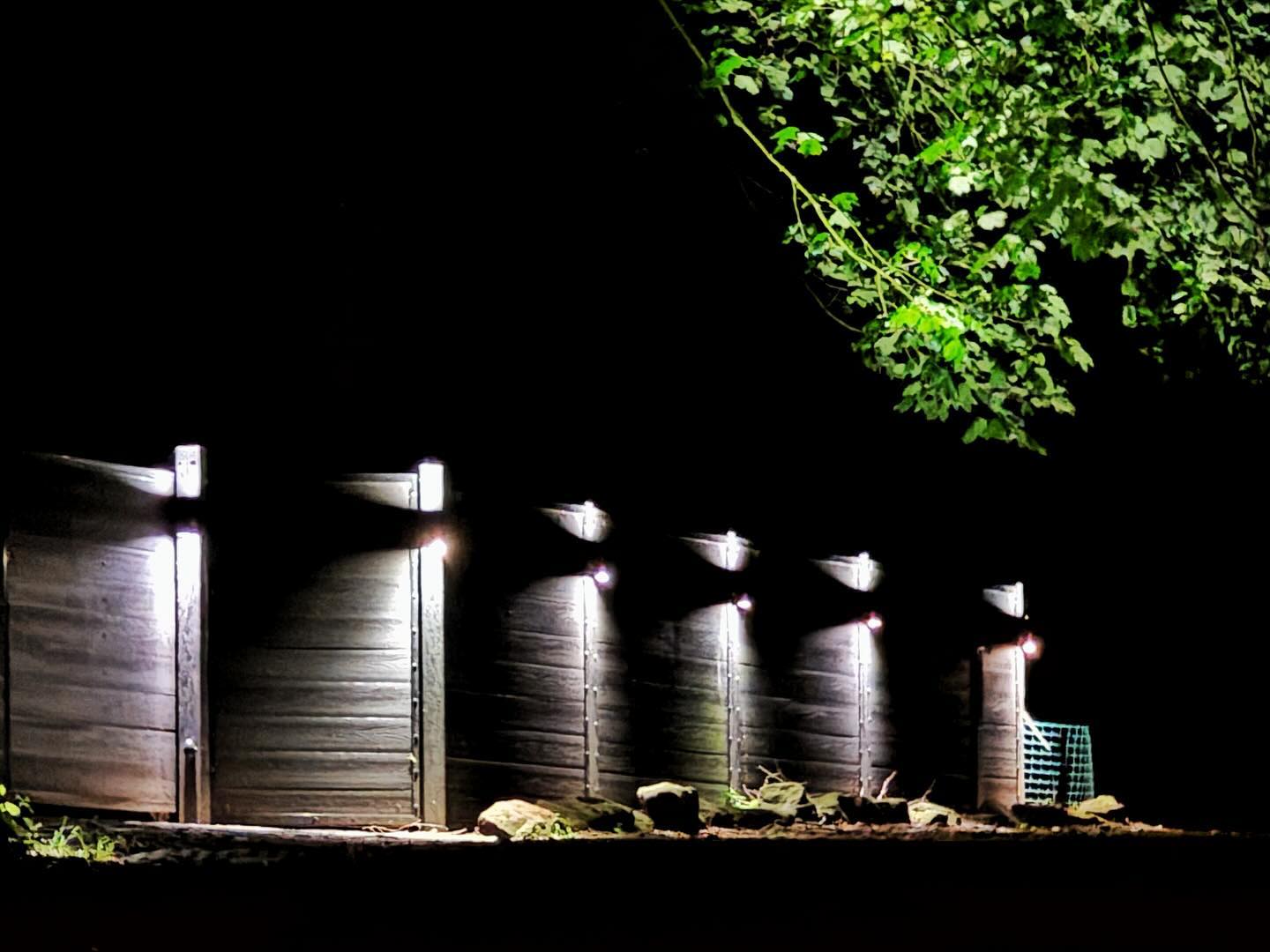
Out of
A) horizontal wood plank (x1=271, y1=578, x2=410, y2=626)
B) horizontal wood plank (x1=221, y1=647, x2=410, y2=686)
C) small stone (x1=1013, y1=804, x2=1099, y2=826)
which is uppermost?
horizontal wood plank (x1=271, y1=578, x2=410, y2=626)

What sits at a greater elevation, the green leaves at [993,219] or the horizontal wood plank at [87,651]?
the green leaves at [993,219]

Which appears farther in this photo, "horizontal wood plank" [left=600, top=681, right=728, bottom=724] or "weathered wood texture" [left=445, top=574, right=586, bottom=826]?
"horizontal wood plank" [left=600, top=681, right=728, bottom=724]

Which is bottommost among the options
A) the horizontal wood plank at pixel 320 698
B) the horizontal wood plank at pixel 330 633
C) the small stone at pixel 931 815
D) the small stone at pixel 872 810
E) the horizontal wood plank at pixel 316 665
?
the small stone at pixel 931 815

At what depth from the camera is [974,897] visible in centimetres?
877

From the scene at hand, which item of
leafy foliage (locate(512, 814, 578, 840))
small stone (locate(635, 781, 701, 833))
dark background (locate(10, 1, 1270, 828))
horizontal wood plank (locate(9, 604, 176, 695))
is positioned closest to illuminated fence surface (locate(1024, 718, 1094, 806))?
dark background (locate(10, 1, 1270, 828))

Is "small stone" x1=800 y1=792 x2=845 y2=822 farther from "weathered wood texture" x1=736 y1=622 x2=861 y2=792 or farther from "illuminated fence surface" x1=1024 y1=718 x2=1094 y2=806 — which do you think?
"illuminated fence surface" x1=1024 y1=718 x2=1094 y2=806

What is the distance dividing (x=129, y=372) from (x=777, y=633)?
7.68 metres

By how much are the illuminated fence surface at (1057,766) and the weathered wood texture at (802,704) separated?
5619mm

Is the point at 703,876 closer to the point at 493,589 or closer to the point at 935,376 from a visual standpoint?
the point at 935,376

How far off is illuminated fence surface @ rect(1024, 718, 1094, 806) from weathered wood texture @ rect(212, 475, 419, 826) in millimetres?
13498

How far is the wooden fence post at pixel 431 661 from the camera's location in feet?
50.6

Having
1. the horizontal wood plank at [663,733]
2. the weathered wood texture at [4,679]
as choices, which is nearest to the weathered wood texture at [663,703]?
the horizontal wood plank at [663,733]

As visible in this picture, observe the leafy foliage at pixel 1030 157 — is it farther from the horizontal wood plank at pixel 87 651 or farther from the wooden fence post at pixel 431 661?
the horizontal wood plank at pixel 87 651

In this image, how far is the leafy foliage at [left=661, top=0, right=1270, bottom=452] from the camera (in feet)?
37.7
